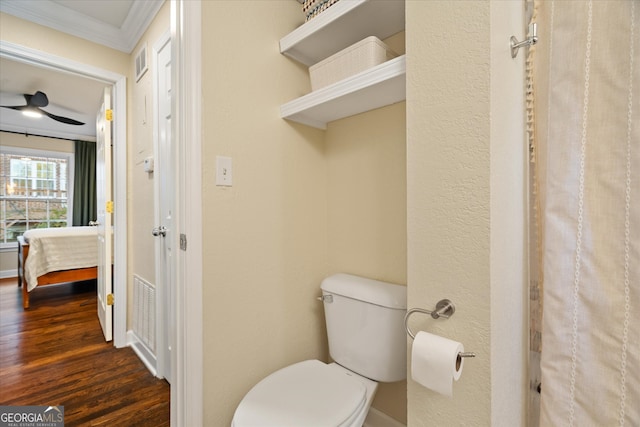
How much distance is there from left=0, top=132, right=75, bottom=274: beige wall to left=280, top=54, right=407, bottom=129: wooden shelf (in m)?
5.30

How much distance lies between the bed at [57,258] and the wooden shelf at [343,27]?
3313mm

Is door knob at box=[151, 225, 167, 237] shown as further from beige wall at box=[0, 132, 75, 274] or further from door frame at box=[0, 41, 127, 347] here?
beige wall at box=[0, 132, 75, 274]

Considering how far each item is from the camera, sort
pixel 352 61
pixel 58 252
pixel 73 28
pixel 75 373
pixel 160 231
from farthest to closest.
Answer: pixel 58 252
pixel 73 28
pixel 75 373
pixel 160 231
pixel 352 61

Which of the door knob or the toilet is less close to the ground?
the door knob

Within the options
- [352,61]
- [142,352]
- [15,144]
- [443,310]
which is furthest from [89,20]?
[15,144]

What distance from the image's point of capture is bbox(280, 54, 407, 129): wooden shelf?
99cm

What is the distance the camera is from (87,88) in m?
3.15

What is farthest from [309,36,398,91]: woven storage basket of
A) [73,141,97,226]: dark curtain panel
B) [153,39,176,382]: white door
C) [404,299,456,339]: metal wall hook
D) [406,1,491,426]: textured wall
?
[73,141,97,226]: dark curtain panel

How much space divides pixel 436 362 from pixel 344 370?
58 cm

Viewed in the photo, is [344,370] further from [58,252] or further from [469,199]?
[58,252]

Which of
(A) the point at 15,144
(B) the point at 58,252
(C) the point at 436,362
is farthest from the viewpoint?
(A) the point at 15,144

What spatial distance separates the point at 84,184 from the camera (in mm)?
4961

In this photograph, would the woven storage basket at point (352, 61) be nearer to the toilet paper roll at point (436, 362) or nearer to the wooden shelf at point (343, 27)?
the wooden shelf at point (343, 27)

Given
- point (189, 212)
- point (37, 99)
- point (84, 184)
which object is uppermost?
point (37, 99)
